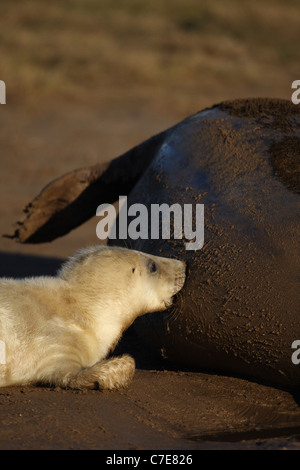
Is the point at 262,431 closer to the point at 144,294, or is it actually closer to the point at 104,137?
the point at 144,294

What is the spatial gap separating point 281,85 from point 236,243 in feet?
41.9

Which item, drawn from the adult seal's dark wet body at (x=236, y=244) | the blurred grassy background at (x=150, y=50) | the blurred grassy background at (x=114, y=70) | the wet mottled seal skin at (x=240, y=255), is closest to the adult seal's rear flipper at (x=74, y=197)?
the adult seal's dark wet body at (x=236, y=244)

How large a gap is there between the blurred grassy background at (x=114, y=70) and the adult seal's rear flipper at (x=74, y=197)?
2763 millimetres

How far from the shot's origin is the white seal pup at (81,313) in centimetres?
402

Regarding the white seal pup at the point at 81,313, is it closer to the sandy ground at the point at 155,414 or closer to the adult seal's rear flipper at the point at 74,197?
the sandy ground at the point at 155,414

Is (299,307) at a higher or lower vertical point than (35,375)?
higher

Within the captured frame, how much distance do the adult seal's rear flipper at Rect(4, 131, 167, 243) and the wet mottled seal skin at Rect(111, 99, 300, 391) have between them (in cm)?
140

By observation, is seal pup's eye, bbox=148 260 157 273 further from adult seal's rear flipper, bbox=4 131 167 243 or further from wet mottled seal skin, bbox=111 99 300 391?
adult seal's rear flipper, bbox=4 131 167 243

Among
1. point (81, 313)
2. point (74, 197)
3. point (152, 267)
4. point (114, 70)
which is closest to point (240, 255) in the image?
point (152, 267)

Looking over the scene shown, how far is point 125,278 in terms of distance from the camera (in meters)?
4.45

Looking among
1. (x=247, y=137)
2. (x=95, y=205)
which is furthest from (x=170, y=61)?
(x=247, y=137)

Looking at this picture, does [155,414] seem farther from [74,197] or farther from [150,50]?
[150,50]

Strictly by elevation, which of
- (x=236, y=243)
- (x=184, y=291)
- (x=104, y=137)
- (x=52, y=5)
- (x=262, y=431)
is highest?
(x=52, y=5)

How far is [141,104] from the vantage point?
15.1m
